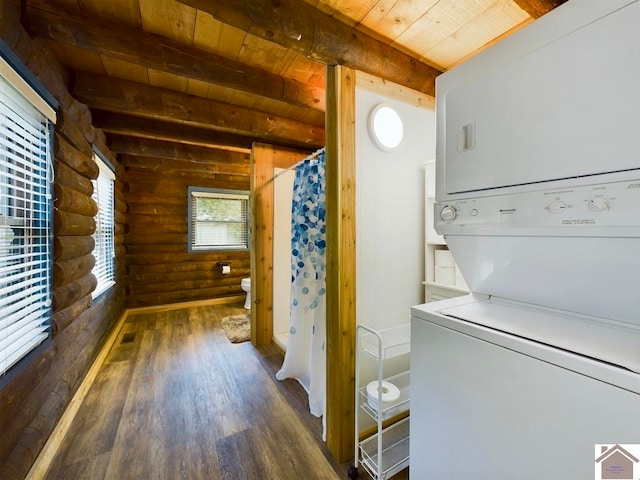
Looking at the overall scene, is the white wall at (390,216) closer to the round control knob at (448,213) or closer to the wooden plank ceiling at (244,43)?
the wooden plank ceiling at (244,43)

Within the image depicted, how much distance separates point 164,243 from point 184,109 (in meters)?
2.66

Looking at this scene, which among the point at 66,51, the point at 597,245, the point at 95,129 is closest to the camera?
the point at 597,245

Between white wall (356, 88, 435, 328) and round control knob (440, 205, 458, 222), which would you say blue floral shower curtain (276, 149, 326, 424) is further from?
round control knob (440, 205, 458, 222)

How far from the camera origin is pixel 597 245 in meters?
0.74

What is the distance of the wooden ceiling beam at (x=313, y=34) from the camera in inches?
47.6

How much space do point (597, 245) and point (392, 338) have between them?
1068 millimetres

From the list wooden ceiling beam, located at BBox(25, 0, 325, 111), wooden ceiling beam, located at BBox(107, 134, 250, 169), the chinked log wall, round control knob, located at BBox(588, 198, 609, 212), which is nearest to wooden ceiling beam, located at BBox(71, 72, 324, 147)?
the chinked log wall

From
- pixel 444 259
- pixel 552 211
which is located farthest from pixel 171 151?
pixel 552 211

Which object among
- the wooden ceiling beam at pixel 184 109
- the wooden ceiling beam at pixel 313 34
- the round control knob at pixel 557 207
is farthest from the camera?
the wooden ceiling beam at pixel 184 109

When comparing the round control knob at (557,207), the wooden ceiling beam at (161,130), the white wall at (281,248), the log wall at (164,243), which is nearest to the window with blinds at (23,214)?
the wooden ceiling beam at (161,130)

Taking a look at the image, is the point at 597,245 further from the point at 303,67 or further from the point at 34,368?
the point at 34,368

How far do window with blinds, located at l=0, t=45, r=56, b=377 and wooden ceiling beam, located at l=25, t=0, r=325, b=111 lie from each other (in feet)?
0.98

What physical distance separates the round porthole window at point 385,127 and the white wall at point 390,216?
35mm

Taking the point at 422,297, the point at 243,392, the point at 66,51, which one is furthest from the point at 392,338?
the point at 66,51
